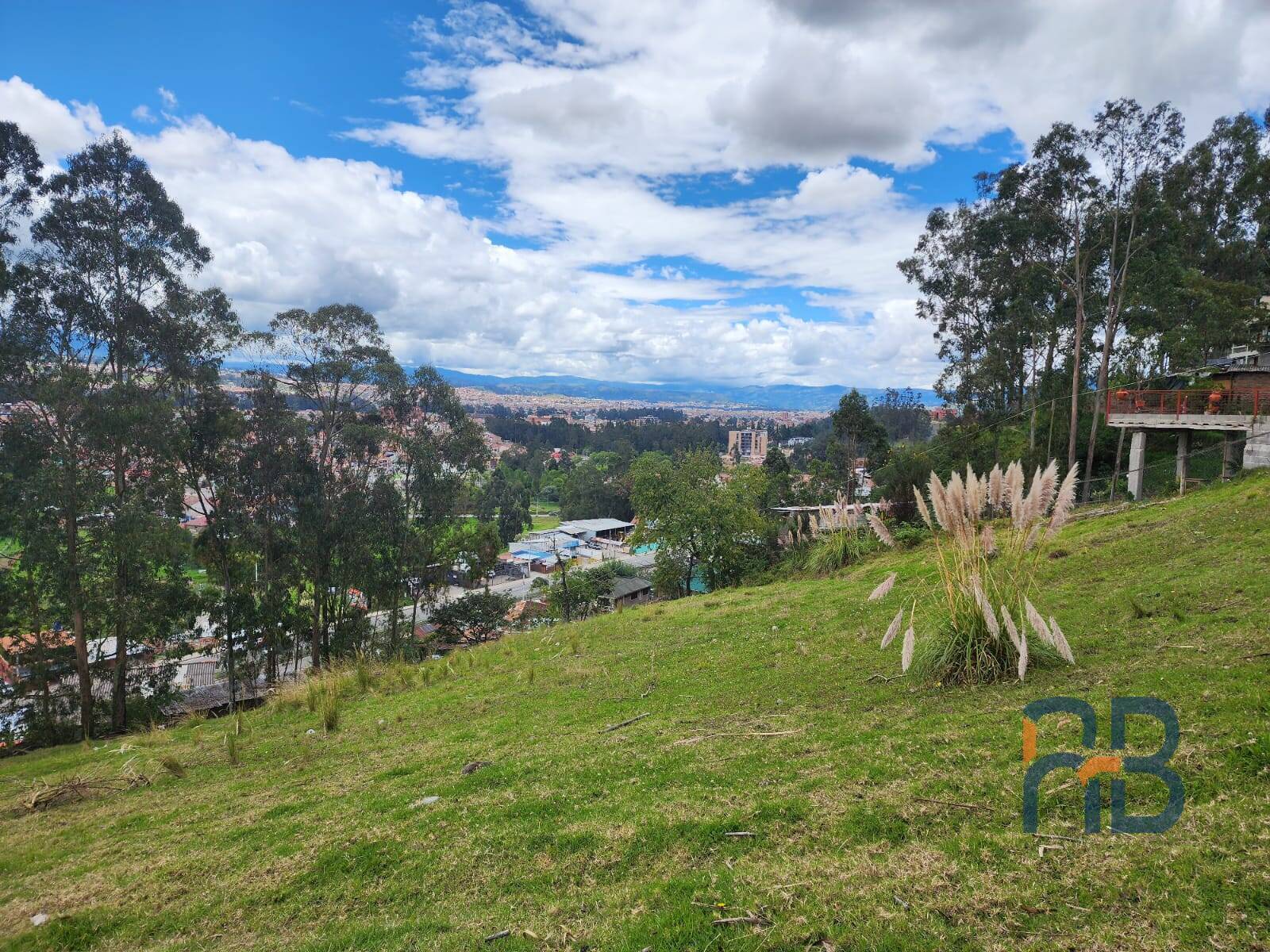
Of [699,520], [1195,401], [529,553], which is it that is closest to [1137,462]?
[1195,401]

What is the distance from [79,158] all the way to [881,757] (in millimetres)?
21314

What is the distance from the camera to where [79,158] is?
15.4 metres

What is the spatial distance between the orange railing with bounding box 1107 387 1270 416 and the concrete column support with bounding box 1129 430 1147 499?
0.94 meters

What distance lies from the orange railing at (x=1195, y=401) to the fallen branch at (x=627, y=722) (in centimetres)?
1839

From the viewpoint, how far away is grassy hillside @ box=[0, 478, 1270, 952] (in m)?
2.65

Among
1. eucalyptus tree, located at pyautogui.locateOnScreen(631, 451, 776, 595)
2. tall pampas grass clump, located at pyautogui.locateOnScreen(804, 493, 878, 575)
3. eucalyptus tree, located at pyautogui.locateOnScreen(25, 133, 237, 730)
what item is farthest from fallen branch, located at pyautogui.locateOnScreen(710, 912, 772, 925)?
eucalyptus tree, located at pyautogui.locateOnScreen(631, 451, 776, 595)

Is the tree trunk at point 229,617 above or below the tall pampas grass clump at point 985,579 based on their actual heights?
below

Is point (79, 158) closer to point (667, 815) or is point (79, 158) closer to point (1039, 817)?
point (667, 815)

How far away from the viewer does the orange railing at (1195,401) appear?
1594cm

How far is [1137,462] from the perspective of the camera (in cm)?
1961

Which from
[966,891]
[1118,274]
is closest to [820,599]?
[966,891]

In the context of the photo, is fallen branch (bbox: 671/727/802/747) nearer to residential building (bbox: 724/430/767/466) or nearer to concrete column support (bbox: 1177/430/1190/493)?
concrete column support (bbox: 1177/430/1190/493)

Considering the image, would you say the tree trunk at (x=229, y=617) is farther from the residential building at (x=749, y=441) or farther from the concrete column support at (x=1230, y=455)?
the residential building at (x=749, y=441)

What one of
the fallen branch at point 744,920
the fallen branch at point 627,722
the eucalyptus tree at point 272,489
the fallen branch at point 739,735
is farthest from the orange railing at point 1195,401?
the eucalyptus tree at point 272,489
